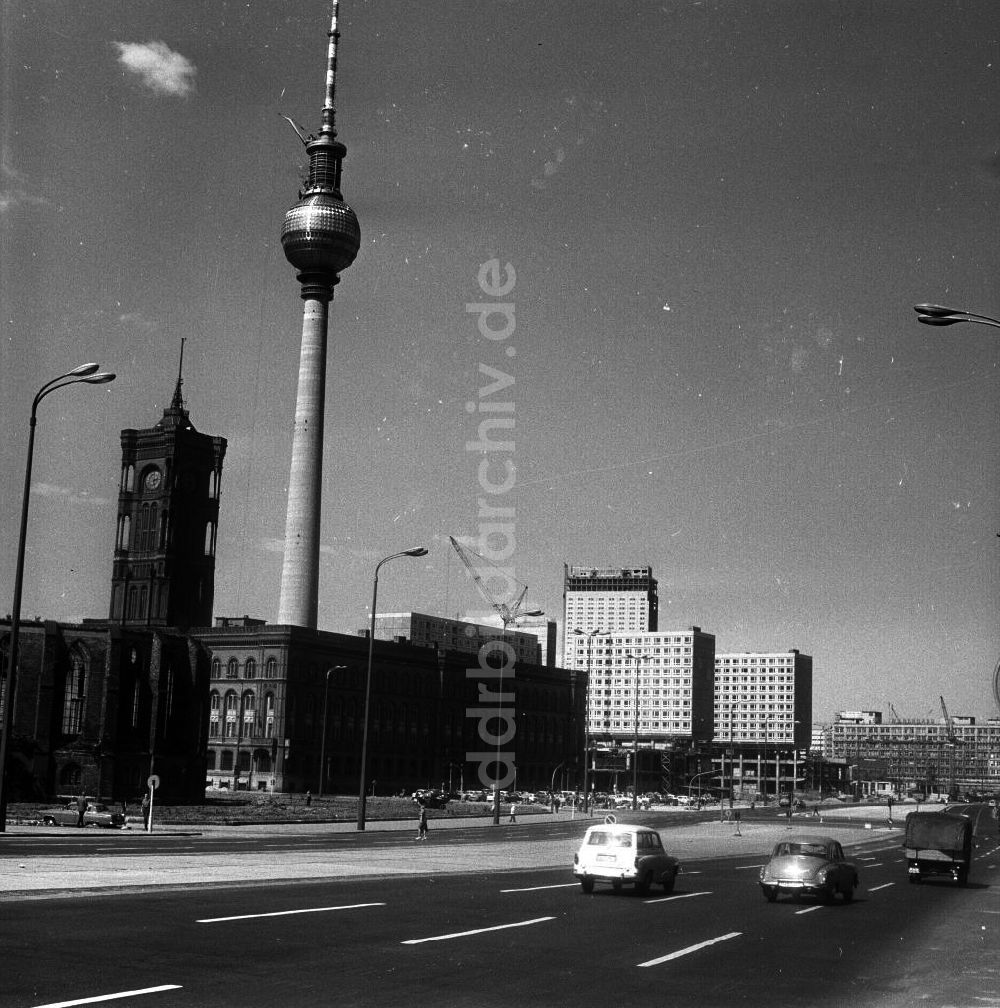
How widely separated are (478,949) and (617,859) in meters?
10.9

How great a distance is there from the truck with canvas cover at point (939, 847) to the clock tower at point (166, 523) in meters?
121

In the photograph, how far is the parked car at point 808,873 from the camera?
2786cm

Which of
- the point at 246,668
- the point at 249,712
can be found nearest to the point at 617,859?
the point at 249,712

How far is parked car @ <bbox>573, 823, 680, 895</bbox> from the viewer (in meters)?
27.9

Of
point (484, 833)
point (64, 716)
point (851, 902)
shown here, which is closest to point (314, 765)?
point (64, 716)

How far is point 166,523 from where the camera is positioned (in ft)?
486

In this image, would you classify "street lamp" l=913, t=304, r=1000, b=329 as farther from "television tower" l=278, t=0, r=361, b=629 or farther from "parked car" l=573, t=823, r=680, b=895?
"television tower" l=278, t=0, r=361, b=629

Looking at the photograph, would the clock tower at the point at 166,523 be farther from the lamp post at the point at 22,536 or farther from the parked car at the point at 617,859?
the parked car at the point at 617,859

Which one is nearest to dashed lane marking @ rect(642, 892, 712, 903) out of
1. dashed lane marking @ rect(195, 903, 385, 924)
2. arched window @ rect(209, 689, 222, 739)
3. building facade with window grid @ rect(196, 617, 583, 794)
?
dashed lane marking @ rect(195, 903, 385, 924)

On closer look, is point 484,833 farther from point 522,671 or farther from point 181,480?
point 522,671

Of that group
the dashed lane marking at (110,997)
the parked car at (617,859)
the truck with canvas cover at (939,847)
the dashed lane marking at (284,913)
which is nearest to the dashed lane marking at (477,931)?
the dashed lane marking at (284,913)

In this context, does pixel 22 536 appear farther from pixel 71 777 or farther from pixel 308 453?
pixel 308 453

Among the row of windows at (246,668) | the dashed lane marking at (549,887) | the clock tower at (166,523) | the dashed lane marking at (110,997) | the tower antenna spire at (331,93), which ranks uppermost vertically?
the tower antenna spire at (331,93)

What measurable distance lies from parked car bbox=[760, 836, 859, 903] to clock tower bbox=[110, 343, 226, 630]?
127 metres
